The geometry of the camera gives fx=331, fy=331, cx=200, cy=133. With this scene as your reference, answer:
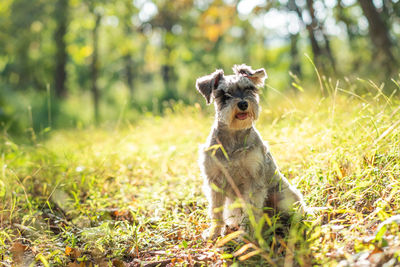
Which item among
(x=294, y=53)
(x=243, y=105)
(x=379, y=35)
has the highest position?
(x=379, y=35)

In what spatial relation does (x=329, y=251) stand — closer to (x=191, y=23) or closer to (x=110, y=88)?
(x=191, y=23)

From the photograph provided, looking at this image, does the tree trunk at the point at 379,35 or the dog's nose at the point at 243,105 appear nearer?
the dog's nose at the point at 243,105

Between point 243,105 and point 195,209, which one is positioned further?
point 195,209

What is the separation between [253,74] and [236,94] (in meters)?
0.39

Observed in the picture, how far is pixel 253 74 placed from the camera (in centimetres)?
391

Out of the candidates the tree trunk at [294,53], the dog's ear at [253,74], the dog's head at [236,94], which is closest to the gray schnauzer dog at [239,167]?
the dog's head at [236,94]

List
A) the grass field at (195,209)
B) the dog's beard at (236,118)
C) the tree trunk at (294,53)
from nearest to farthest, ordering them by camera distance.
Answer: the grass field at (195,209)
the dog's beard at (236,118)
the tree trunk at (294,53)

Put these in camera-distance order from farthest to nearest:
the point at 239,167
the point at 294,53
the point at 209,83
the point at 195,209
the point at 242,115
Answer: the point at 294,53 → the point at 195,209 → the point at 209,83 → the point at 242,115 → the point at 239,167

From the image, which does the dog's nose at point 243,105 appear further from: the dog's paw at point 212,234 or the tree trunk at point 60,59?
the tree trunk at point 60,59

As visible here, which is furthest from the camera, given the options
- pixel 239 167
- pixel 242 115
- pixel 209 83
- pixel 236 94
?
pixel 209 83

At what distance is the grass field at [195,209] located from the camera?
2.69m

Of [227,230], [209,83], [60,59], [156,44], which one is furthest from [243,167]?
[156,44]

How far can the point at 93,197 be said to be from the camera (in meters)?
4.56

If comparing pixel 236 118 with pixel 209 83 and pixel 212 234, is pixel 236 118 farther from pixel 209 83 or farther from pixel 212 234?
pixel 212 234
